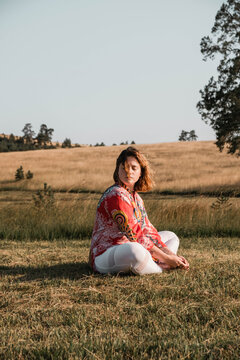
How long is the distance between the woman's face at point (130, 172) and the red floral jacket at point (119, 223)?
8 cm

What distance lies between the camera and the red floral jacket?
12.9 feet

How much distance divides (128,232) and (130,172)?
0.59 metres

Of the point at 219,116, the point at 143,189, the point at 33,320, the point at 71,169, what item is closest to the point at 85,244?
the point at 143,189

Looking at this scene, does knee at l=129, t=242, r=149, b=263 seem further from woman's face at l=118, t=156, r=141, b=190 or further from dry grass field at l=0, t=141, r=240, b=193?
dry grass field at l=0, t=141, r=240, b=193

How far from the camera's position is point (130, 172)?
408 cm

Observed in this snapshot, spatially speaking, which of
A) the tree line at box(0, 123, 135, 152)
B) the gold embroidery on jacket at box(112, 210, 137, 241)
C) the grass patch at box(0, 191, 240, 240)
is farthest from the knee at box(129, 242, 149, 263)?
the tree line at box(0, 123, 135, 152)

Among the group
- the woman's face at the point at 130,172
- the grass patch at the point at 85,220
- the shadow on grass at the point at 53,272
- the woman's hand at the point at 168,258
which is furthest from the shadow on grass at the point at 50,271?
the grass patch at the point at 85,220

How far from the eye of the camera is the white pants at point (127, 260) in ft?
12.5

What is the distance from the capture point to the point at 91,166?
33.4 metres

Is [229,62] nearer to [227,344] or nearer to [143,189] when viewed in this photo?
[143,189]

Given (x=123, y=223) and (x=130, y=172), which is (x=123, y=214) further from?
(x=130, y=172)

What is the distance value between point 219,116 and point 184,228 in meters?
16.2

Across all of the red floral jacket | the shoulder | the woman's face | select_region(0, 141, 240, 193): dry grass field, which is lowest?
select_region(0, 141, 240, 193): dry grass field

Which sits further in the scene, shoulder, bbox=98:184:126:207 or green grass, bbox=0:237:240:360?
shoulder, bbox=98:184:126:207
